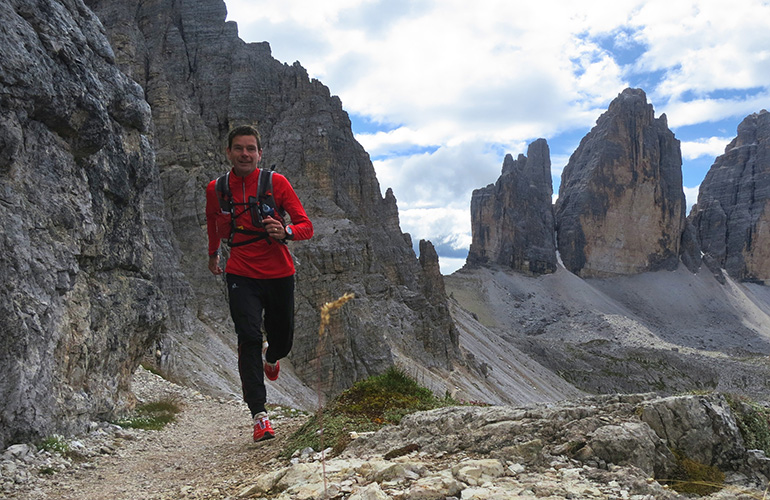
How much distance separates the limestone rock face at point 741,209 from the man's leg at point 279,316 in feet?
625

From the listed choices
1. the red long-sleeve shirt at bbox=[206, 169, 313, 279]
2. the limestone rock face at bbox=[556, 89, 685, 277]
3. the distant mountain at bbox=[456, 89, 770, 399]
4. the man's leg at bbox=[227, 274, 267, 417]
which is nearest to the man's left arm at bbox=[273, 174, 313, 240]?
the red long-sleeve shirt at bbox=[206, 169, 313, 279]

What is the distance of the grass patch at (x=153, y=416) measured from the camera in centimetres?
1079

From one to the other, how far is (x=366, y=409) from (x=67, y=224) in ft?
19.1

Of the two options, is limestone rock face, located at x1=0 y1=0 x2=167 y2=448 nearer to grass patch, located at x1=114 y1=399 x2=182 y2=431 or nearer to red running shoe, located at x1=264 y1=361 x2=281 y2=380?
grass patch, located at x1=114 y1=399 x2=182 y2=431

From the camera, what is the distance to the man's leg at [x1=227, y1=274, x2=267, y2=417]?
7.14 m

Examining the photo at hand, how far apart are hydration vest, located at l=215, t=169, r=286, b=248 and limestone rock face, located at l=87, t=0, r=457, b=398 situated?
3163 cm

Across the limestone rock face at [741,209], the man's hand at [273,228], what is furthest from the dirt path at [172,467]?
the limestone rock face at [741,209]

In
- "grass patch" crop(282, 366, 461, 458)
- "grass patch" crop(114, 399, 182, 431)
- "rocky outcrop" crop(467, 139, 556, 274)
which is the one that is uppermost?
"rocky outcrop" crop(467, 139, 556, 274)

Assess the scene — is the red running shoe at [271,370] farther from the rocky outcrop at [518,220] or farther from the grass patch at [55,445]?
the rocky outcrop at [518,220]

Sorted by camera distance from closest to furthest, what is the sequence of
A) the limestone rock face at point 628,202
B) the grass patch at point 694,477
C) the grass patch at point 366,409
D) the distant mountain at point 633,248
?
the grass patch at point 694,477 < the grass patch at point 366,409 < the distant mountain at point 633,248 < the limestone rock face at point 628,202

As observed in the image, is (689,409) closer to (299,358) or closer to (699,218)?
(299,358)

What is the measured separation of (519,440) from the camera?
523 centimetres

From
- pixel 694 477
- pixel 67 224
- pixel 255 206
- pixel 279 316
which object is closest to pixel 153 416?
pixel 67 224

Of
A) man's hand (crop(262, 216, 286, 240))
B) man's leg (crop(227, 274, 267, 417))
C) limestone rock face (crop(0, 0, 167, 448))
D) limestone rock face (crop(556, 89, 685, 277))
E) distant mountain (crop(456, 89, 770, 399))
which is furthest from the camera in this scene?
limestone rock face (crop(556, 89, 685, 277))
